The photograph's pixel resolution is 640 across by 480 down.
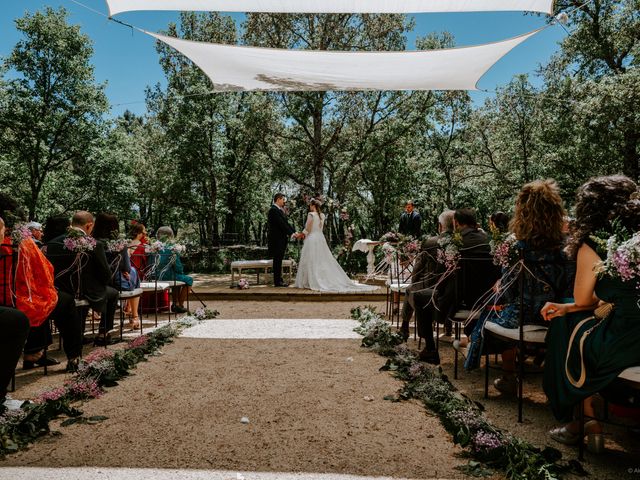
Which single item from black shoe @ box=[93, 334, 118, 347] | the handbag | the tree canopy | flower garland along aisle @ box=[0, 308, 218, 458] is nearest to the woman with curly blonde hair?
the handbag

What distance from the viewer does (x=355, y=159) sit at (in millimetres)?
16766

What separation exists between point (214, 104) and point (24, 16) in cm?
745

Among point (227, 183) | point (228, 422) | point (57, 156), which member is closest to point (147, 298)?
point (228, 422)

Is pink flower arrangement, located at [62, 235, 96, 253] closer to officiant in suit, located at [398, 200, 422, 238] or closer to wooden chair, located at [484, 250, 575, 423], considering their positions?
wooden chair, located at [484, 250, 575, 423]

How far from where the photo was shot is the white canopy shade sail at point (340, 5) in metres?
5.58

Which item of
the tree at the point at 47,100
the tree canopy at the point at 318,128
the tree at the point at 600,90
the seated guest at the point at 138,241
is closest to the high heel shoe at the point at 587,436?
the seated guest at the point at 138,241

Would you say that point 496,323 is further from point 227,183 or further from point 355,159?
point 227,183

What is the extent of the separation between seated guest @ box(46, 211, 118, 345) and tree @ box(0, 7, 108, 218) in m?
14.7

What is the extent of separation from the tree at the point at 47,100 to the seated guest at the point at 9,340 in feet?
54.1

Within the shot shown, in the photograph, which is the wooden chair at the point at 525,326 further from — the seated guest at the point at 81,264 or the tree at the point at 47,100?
the tree at the point at 47,100

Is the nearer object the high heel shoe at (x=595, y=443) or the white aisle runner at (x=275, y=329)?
the high heel shoe at (x=595, y=443)

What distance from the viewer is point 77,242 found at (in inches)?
184

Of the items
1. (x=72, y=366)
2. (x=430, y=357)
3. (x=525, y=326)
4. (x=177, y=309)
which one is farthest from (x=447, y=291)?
(x=177, y=309)

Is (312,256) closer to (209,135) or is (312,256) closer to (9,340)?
(9,340)
